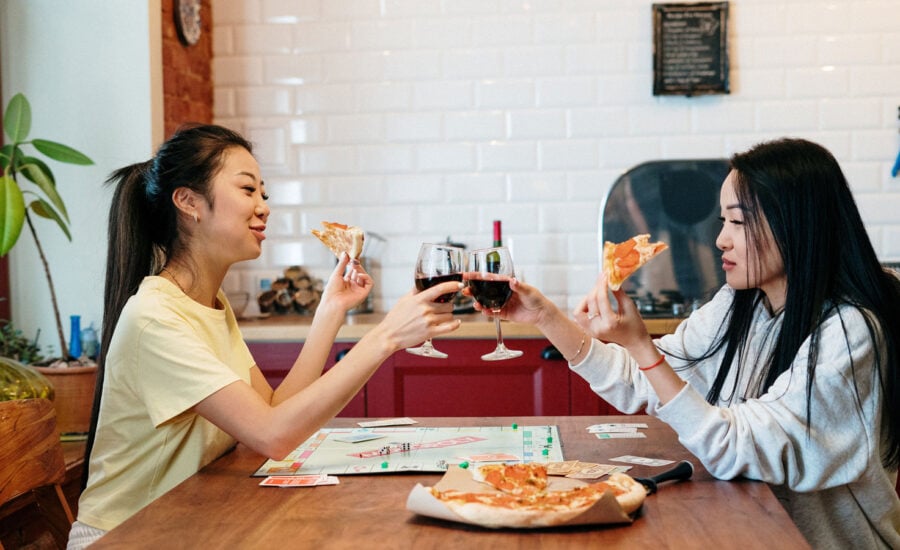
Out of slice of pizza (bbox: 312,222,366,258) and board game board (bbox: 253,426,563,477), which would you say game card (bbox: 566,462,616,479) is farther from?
slice of pizza (bbox: 312,222,366,258)

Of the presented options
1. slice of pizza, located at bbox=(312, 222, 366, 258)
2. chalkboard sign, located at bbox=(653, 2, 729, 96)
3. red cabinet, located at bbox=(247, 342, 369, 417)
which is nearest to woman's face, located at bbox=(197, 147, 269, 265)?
slice of pizza, located at bbox=(312, 222, 366, 258)

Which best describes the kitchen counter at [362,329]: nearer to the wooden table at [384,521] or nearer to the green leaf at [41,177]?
the green leaf at [41,177]

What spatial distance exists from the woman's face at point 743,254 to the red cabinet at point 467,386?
1.59 metres

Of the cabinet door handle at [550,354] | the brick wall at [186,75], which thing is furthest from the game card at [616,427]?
the brick wall at [186,75]

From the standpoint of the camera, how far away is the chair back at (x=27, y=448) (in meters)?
1.64

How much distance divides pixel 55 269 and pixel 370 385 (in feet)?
4.30

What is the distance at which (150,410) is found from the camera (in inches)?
71.1

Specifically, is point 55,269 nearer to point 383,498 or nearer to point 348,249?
point 348,249

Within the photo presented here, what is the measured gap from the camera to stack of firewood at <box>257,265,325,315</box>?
13.4 ft

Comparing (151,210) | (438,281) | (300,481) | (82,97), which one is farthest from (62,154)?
(300,481)

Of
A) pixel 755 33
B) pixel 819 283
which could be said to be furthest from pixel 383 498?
pixel 755 33

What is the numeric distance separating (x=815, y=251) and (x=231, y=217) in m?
1.21

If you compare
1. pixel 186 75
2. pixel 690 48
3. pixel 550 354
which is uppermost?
pixel 690 48

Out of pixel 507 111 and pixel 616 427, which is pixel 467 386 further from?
pixel 616 427
